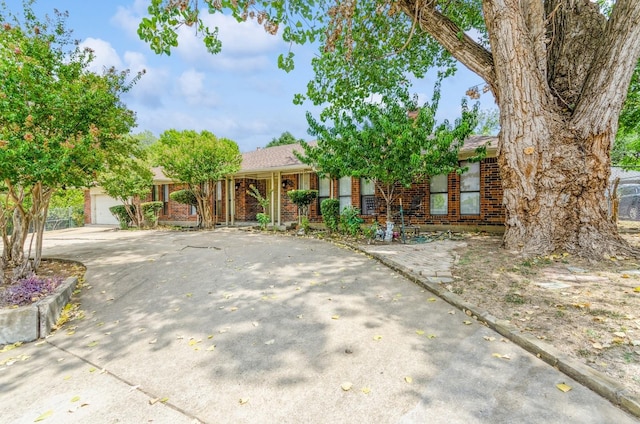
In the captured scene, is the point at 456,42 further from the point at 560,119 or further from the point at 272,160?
the point at 272,160

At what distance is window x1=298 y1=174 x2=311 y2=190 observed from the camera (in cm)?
1390

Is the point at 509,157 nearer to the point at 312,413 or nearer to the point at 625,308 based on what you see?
the point at 625,308

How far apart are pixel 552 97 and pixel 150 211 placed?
16.5 meters

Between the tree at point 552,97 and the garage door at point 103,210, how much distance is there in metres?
18.0

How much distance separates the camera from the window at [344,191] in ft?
41.7

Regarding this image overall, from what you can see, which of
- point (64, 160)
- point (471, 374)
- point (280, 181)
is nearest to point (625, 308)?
point (471, 374)

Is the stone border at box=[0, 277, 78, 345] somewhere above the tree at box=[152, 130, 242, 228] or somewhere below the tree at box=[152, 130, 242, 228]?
below

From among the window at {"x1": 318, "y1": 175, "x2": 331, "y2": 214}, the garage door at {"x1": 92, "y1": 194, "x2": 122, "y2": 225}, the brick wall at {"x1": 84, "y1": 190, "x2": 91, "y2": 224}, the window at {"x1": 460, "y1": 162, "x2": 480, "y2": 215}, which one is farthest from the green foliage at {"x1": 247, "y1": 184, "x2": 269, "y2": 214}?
the brick wall at {"x1": 84, "y1": 190, "x2": 91, "y2": 224}

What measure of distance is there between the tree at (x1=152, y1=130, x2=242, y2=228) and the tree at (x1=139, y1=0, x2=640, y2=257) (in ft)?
19.5

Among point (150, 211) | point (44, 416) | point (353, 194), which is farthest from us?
point (150, 211)

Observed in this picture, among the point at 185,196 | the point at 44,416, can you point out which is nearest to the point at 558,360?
the point at 44,416

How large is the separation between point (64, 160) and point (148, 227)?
12369mm

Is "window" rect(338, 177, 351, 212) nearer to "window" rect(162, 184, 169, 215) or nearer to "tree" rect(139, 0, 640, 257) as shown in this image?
"tree" rect(139, 0, 640, 257)

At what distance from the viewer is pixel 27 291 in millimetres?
4527
